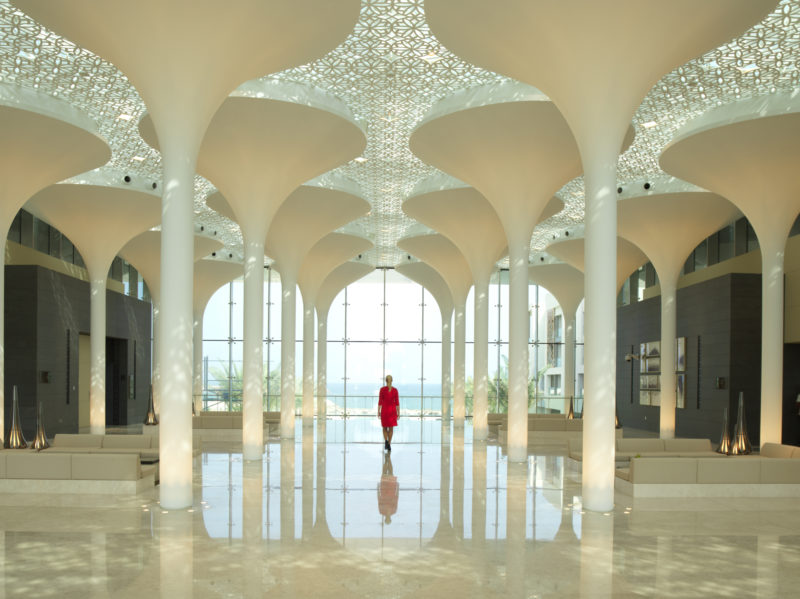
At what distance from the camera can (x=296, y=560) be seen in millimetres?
8102

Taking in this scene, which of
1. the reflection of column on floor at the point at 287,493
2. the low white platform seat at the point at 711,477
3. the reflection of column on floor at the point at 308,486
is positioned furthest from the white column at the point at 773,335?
the reflection of column on floor at the point at 287,493

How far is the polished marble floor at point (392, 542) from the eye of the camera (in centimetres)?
725

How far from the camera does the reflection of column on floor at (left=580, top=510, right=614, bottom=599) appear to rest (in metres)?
7.26

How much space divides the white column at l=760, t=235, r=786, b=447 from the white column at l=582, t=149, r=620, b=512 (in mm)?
8405

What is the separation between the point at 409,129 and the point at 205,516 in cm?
1008

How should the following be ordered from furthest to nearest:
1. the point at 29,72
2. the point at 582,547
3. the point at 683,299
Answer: the point at 683,299
the point at 29,72
the point at 582,547

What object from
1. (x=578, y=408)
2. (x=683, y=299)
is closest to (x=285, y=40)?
(x=683, y=299)

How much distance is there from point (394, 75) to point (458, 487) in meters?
7.17

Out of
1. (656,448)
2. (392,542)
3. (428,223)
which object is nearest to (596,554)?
(392,542)

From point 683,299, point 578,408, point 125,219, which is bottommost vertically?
point 578,408

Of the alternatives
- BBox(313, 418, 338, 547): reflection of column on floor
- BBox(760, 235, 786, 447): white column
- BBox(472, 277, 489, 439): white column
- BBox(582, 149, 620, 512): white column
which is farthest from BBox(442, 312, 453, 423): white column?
BBox(582, 149, 620, 512): white column

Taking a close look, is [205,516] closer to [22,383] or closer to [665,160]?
[665,160]

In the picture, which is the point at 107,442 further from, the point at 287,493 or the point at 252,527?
the point at 252,527

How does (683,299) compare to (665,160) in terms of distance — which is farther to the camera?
(683,299)
